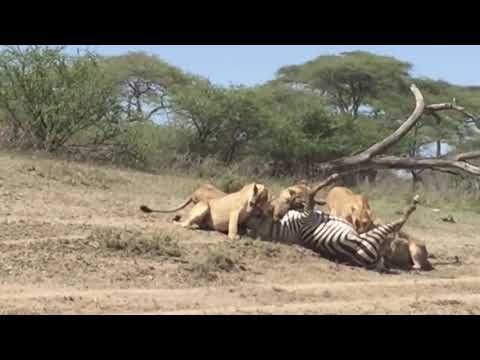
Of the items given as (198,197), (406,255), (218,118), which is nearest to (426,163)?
(406,255)

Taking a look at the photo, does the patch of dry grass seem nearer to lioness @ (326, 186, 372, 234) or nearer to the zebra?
the zebra

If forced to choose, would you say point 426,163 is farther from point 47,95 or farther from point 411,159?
point 47,95

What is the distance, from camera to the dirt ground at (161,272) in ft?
25.2

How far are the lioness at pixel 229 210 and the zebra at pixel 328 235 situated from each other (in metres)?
0.19

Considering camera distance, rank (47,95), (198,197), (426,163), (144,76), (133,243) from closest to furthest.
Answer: (133,243), (198,197), (426,163), (47,95), (144,76)

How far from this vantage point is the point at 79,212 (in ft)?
37.4

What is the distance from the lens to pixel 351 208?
11719mm

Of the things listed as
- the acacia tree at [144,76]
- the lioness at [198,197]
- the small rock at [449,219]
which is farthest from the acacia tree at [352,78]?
the lioness at [198,197]

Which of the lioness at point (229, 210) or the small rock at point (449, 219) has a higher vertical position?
the lioness at point (229, 210)

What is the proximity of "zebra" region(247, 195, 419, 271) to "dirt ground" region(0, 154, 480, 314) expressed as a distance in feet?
0.73

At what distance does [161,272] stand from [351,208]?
12.0 feet

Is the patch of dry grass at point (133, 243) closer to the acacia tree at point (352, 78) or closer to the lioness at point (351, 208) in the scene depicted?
the lioness at point (351, 208)

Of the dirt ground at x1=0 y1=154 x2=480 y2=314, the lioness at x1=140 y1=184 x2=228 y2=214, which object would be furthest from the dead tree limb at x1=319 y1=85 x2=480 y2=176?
the lioness at x1=140 y1=184 x2=228 y2=214
